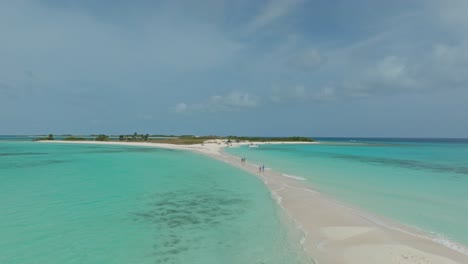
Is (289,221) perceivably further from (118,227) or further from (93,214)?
(93,214)

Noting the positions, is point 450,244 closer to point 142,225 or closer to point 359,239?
point 359,239

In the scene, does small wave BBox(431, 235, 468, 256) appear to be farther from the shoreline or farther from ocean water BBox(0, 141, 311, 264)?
ocean water BBox(0, 141, 311, 264)

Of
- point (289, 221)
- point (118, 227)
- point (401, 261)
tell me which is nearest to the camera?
point (401, 261)

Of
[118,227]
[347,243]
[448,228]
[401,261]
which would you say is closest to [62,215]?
[118,227]

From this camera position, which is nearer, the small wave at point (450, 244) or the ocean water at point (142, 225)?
the ocean water at point (142, 225)

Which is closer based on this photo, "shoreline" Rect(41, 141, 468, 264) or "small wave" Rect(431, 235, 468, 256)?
"shoreline" Rect(41, 141, 468, 264)

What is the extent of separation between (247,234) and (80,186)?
16435 millimetres

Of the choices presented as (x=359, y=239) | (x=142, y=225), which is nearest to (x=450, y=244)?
(x=359, y=239)

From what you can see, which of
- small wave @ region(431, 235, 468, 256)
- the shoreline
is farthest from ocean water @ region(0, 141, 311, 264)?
small wave @ region(431, 235, 468, 256)

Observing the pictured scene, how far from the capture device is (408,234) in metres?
12.6

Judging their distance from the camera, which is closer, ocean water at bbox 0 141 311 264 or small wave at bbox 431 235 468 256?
ocean water at bbox 0 141 311 264

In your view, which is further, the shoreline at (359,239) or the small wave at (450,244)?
the small wave at (450,244)

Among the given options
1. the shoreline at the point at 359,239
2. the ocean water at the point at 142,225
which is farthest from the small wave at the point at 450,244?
the ocean water at the point at 142,225

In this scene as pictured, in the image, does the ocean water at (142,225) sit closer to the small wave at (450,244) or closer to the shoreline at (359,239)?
the shoreline at (359,239)
